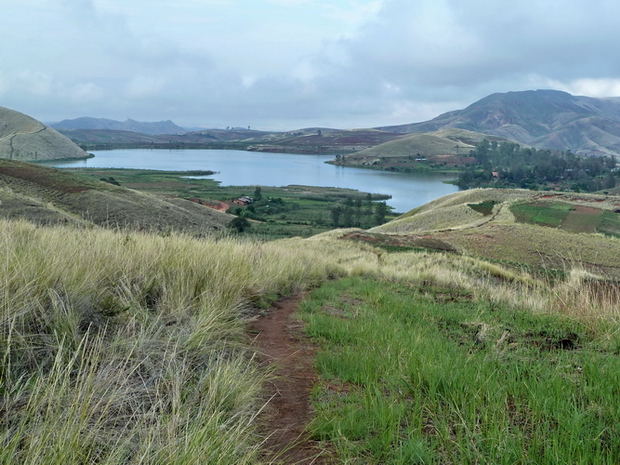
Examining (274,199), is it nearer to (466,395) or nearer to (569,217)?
(569,217)

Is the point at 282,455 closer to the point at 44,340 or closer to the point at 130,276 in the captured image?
the point at 44,340

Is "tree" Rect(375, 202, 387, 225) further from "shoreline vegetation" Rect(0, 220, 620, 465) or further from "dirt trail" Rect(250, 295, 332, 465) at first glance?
"dirt trail" Rect(250, 295, 332, 465)

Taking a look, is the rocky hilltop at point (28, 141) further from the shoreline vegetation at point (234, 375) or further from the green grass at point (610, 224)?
the shoreline vegetation at point (234, 375)

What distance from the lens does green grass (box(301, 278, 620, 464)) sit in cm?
240

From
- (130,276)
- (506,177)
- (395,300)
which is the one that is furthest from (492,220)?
(506,177)

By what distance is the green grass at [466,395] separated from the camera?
2404mm

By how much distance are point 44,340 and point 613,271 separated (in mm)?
29373

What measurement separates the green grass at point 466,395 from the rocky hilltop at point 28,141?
168567 mm

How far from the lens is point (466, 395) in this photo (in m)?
2.93

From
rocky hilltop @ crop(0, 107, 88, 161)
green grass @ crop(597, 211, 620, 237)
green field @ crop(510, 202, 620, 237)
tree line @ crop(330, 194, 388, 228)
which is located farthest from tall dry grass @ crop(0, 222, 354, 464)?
rocky hilltop @ crop(0, 107, 88, 161)

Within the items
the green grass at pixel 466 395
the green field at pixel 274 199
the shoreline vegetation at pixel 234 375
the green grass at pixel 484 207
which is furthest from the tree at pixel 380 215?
the green grass at pixel 466 395

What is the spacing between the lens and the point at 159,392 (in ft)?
9.34

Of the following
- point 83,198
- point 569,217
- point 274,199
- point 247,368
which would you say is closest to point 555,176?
point 274,199

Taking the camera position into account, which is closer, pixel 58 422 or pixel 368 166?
pixel 58 422
